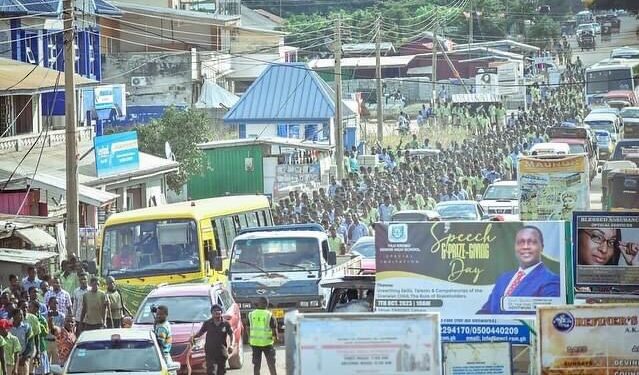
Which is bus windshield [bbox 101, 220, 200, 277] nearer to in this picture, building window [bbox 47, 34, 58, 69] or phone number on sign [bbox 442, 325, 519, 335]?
phone number on sign [bbox 442, 325, 519, 335]

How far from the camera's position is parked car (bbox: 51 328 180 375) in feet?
54.6

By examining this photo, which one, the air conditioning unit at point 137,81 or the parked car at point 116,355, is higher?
the air conditioning unit at point 137,81

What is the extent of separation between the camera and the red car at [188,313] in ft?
65.3

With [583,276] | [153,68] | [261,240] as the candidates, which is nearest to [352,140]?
[153,68]

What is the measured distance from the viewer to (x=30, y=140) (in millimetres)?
38875

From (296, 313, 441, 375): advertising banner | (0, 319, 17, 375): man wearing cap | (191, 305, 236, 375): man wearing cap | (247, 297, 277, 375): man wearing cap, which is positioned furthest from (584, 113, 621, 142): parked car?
(296, 313, 441, 375): advertising banner

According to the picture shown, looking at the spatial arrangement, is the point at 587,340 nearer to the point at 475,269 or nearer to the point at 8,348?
the point at 475,269

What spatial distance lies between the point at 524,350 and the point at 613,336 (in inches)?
92.5

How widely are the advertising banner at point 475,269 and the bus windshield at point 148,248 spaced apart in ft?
20.5

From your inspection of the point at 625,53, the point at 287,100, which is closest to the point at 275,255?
the point at 287,100

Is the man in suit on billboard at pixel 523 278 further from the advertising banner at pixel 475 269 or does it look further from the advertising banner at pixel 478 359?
the advertising banner at pixel 478 359

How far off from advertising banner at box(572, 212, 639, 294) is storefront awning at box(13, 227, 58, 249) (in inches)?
448

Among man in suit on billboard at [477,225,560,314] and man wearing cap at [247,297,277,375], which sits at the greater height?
man in suit on billboard at [477,225,560,314]

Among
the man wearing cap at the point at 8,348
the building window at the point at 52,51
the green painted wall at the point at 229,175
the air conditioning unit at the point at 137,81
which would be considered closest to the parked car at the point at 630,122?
the green painted wall at the point at 229,175
